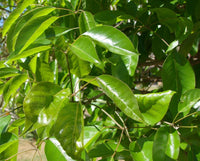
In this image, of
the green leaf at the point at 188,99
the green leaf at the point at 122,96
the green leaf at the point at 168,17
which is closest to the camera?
the green leaf at the point at 122,96

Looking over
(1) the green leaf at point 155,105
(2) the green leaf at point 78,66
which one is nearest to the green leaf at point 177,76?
(1) the green leaf at point 155,105

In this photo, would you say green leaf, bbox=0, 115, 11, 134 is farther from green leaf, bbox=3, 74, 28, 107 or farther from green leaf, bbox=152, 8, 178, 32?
green leaf, bbox=152, 8, 178, 32

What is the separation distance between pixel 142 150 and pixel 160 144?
0.15 ft

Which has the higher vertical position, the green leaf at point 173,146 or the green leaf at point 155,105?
the green leaf at point 155,105

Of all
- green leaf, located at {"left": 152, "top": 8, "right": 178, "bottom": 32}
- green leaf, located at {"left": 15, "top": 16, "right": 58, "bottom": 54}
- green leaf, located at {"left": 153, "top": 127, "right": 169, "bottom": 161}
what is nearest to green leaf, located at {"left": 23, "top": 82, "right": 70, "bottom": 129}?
green leaf, located at {"left": 15, "top": 16, "right": 58, "bottom": 54}

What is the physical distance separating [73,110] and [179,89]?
31 centimetres

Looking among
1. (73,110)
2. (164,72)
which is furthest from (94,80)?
(164,72)

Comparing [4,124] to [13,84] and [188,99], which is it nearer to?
[13,84]

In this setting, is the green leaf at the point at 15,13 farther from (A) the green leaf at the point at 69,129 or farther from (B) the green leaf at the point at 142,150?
(B) the green leaf at the point at 142,150

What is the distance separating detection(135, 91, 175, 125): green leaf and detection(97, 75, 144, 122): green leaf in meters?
0.09

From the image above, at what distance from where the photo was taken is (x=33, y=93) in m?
0.47

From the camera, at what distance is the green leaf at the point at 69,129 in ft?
1.43

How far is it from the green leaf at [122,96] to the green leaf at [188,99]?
0.64 feet

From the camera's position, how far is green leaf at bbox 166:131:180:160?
479mm
